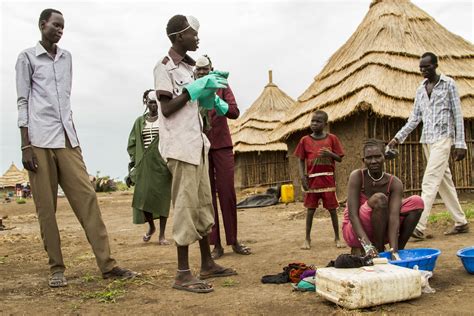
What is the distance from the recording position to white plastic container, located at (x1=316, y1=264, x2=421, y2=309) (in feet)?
8.38

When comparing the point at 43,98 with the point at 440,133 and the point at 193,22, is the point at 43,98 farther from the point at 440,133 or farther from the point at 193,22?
the point at 440,133

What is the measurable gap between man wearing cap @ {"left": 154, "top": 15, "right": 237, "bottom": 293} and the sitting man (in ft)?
3.71

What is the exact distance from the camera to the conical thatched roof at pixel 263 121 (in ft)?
59.8

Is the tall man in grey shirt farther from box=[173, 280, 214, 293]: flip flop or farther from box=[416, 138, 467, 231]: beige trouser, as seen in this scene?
box=[416, 138, 467, 231]: beige trouser

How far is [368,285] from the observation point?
256 centimetres

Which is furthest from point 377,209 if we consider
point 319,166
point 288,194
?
point 288,194

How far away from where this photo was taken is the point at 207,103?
11.4ft

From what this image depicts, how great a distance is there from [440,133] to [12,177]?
3830 centimetres

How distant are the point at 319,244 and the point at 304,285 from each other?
→ 2.04 meters

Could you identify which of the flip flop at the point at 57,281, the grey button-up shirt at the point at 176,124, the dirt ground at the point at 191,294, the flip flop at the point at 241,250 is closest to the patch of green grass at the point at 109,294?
the dirt ground at the point at 191,294

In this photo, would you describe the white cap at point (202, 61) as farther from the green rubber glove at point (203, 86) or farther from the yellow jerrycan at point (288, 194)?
the yellow jerrycan at point (288, 194)

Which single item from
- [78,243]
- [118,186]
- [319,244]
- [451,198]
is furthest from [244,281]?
[118,186]

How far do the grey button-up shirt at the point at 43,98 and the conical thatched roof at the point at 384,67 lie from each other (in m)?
6.48

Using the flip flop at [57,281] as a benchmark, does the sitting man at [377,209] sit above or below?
above
